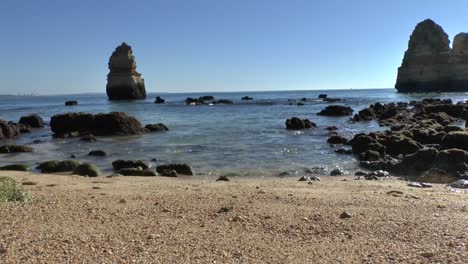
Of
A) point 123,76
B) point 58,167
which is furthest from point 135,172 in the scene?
point 123,76

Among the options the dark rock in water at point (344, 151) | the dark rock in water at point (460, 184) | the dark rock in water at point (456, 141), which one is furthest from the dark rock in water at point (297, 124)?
the dark rock in water at point (460, 184)

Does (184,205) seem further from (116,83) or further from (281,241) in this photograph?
(116,83)

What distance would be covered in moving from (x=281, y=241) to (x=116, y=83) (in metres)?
92.2

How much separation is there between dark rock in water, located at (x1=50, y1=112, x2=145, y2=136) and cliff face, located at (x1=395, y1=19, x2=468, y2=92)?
289ft

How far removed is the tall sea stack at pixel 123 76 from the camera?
301ft

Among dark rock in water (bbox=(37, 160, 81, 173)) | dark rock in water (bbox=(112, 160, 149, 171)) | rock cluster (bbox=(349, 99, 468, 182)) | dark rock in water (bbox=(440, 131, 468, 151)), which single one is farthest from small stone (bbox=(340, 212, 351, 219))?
dark rock in water (bbox=(440, 131, 468, 151))

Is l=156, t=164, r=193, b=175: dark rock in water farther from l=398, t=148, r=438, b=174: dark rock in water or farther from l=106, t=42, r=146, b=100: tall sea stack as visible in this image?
l=106, t=42, r=146, b=100: tall sea stack

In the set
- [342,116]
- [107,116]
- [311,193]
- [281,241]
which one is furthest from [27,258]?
[342,116]

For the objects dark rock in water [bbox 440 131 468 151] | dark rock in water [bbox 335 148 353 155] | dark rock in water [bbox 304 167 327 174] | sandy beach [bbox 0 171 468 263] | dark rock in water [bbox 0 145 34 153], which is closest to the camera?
sandy beach [bbox 0 171 468 263]

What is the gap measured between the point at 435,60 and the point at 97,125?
295 ft

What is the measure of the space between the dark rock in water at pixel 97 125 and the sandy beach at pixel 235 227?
1908 centimetres

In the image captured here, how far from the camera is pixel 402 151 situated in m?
18.0

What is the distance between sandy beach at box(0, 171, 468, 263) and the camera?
539 cm

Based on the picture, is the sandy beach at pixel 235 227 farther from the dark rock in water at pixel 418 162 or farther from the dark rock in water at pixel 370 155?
the dark rock in water at pixel 370 155
